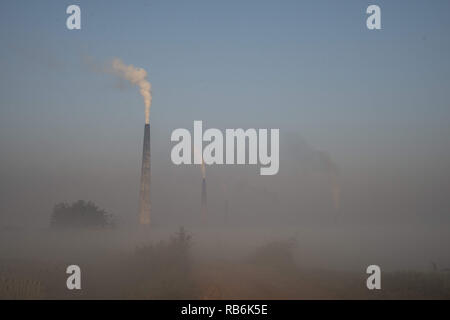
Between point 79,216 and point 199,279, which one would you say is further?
point 79,216

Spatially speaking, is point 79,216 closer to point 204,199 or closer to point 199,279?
point 204,199

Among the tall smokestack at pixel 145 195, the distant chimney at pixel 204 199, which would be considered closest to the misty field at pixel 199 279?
the tall smokestack at pixel 145 195

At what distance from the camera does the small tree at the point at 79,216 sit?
5147cm

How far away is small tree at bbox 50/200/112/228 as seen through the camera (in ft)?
169

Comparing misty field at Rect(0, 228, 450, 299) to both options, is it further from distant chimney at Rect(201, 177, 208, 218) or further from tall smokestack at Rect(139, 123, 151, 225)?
distant chimney at Rect(201, 177, 208, 218)

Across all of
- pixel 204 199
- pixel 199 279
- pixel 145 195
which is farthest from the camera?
pixel 204 199

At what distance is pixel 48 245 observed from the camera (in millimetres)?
36969

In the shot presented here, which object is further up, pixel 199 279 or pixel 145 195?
pixel 145 195

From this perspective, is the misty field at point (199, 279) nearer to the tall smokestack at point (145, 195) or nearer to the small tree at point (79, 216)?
the tall smokestack at point (145, 195)

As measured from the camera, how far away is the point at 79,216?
171ft

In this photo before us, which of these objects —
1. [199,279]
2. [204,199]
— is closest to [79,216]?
[204,199]
